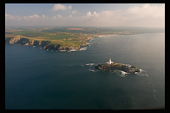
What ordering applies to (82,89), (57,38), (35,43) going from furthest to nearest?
(57,38) < (35,43) < (82,89)

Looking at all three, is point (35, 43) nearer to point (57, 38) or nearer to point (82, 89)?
point (57, 38)

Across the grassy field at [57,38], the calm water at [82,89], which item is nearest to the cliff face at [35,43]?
the grassy field at [57,38]

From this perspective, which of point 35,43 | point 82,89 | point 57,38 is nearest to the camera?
point 82,89

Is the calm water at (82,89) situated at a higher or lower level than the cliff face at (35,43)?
lower

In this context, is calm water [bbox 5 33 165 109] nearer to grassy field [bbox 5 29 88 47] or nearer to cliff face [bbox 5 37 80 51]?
cliff face [bbox 5 37 80 51]

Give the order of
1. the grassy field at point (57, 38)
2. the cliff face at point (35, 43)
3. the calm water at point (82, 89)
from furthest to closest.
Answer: the grassy field at point (57, 38)
the cliff face at point (35, 43)
the calm water at point (82, 89)

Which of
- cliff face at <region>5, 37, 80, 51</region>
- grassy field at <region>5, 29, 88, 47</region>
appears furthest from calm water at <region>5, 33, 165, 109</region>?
grassy field at <region>5, 29, 88, 47</region>

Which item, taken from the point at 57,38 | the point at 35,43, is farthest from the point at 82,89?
the point at 57,38

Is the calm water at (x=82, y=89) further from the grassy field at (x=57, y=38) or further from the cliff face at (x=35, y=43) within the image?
the grassy field at (x=57, y=38)

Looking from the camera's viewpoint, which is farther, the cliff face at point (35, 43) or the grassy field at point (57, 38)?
the grassy field at point (57, 38)

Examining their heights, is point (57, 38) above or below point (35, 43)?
above

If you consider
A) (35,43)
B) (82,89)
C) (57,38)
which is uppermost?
(57,38)
